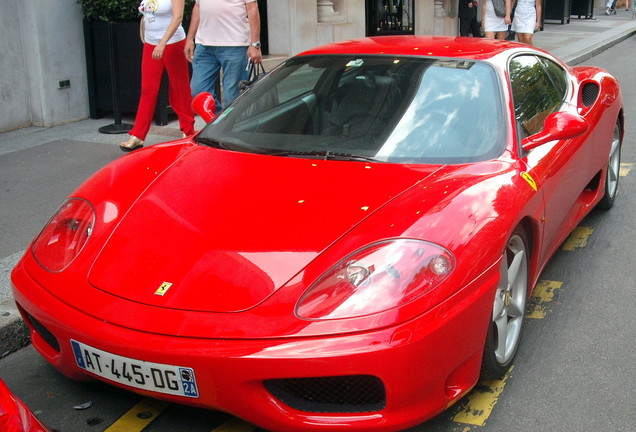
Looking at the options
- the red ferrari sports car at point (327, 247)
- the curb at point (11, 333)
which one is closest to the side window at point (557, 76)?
the red ferrari sports car at point (327, 247)

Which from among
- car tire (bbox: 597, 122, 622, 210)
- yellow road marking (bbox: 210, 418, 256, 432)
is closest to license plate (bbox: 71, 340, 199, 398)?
yellow road marking (bbox: 210, 418, 256, 432)

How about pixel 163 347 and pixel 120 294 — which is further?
pixel 120 294

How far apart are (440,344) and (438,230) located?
1.49 ft

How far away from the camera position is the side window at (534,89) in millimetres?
4340

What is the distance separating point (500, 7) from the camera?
12.1m

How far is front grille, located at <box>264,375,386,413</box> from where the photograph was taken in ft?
9.51

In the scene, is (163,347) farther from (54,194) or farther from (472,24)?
(472,24)

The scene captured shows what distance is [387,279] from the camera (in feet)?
9.79

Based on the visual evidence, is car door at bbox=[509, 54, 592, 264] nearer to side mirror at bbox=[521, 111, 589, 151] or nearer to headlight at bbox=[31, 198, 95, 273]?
side mirror at bbox=[521, 111, 589, 151]

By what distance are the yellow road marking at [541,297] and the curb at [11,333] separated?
2455mm

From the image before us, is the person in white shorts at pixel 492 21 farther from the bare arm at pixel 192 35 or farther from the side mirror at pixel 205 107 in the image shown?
the side mirror at pixel 205 107

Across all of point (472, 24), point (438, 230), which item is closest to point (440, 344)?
point (438, 230)

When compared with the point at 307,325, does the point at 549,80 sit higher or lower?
higher

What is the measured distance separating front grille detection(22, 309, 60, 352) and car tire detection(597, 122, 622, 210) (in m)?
3.89
